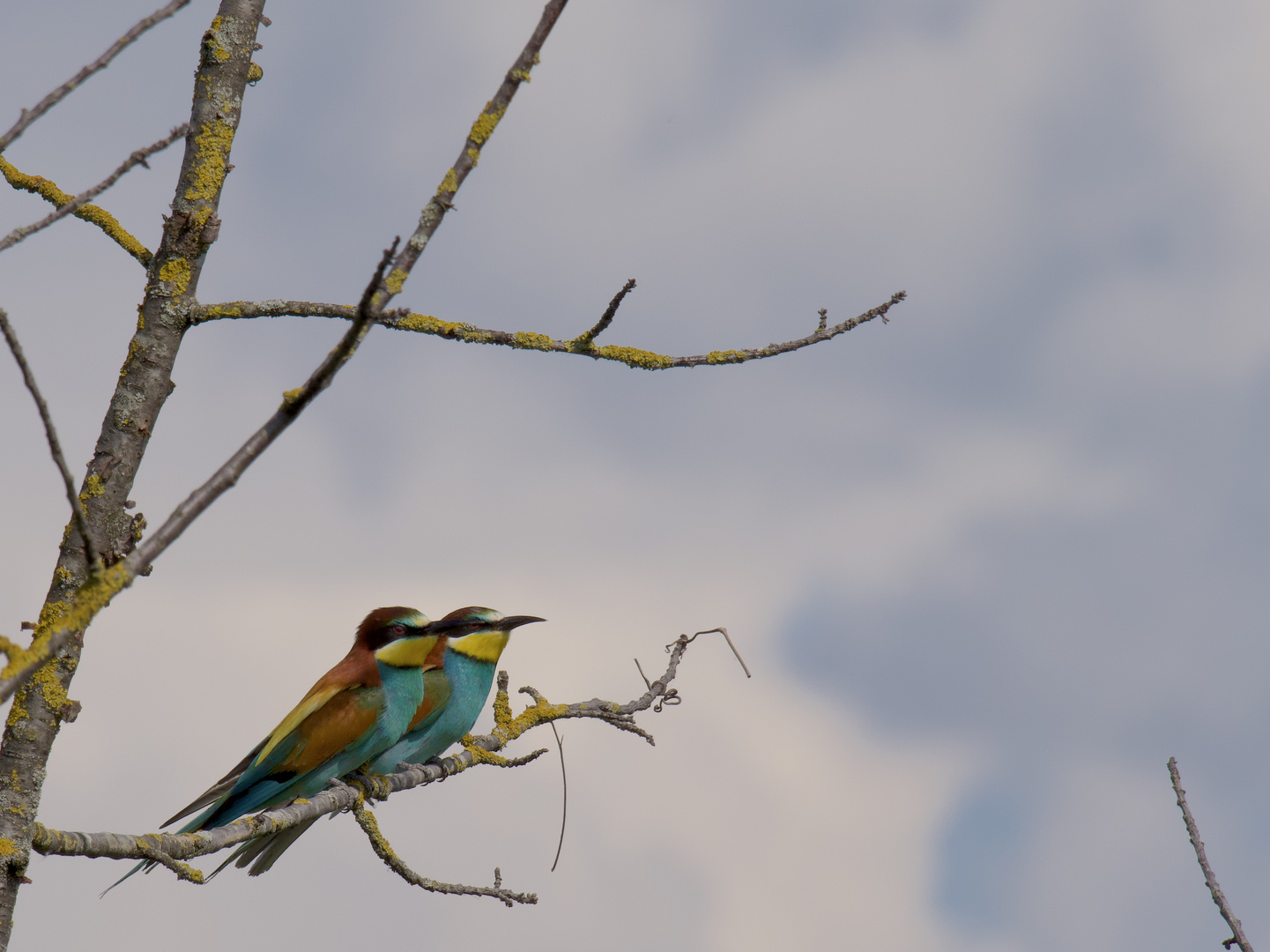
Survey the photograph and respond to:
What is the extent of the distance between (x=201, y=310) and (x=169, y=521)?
Answer: 172 centimetres

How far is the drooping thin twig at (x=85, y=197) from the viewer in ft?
6.21

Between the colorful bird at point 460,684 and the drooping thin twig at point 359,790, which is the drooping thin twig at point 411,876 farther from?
the colorful bird at point 460,684

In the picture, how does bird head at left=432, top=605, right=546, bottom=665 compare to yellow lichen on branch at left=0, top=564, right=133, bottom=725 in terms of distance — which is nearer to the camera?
yellow lichen on branch at left=0, top=564, right=133, bottom=725

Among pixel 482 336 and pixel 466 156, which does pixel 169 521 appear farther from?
pixel 482 336

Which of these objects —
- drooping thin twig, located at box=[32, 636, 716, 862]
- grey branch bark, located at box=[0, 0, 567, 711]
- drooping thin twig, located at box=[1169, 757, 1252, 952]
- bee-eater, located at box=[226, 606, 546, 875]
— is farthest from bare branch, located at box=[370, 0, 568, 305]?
bee-eater, located at box=[226, 606, 546, 875]

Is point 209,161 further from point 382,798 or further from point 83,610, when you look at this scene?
point 382,798

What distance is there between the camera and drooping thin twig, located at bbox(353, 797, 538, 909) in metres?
3.75

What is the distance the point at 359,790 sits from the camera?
4031 mm

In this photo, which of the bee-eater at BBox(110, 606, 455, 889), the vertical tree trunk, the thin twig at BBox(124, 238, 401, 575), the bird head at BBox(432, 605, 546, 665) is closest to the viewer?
the thin twig at BBox(124, 238, 401, 575)

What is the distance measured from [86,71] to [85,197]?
0.20 m

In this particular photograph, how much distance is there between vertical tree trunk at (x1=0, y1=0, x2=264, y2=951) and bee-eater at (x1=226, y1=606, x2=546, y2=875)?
201cm

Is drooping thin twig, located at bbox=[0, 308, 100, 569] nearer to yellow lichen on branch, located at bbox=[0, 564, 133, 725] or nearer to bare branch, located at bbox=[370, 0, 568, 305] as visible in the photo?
yellow lichen on branch, located at bbox=[0, 564, 133, 725]

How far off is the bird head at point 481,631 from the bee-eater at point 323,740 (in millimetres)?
412

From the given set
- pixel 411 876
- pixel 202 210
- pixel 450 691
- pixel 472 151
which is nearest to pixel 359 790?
pixel 411 876
